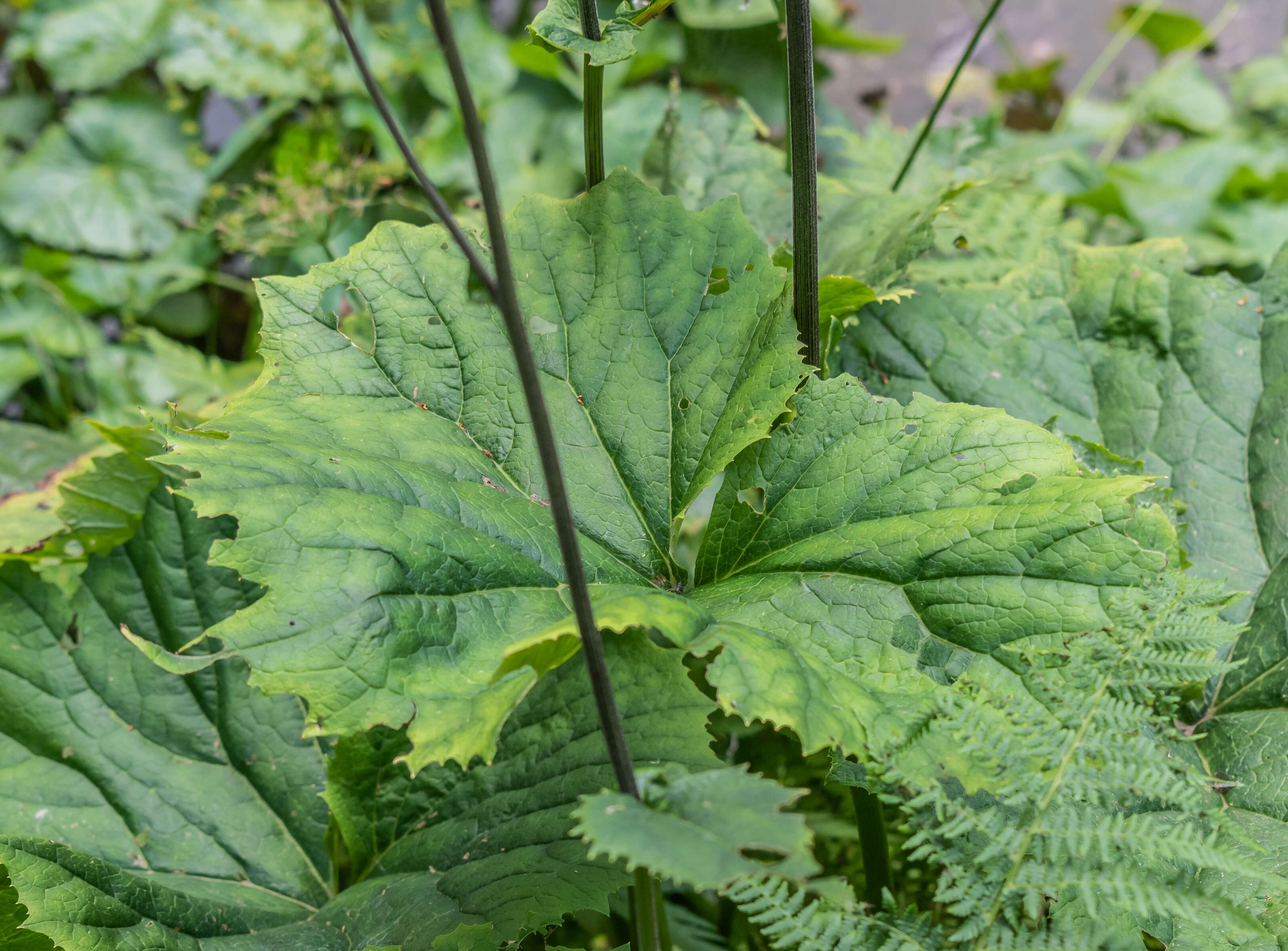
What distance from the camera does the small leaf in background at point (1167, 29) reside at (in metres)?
2.96

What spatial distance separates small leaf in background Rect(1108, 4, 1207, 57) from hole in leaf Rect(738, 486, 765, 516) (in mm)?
2536

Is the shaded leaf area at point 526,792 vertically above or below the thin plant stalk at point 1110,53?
below

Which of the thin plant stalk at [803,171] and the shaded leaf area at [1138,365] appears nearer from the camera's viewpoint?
the thin plant stalk at [803,171]

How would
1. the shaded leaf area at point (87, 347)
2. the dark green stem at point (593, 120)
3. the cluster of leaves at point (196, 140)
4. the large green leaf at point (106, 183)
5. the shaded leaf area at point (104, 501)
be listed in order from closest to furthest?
the dark green stem at point (593, 120)
the shaded leaf area at point (104, 501)
the shaded leaf area at point (87, 347)
the cluster of leaves at point (196, 140)
the large green leaf at point (106, 183)

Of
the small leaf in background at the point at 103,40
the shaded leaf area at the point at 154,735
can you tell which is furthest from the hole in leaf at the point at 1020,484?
the small leaf in background at the point at 103,40

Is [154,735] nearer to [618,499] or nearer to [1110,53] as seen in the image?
[618,499]

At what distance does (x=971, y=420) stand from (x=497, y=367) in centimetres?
57

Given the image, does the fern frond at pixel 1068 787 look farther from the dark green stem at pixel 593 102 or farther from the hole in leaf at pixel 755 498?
the dark green stem at pixel 593 102

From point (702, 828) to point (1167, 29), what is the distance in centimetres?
343

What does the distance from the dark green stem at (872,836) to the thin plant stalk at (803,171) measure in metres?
0.52

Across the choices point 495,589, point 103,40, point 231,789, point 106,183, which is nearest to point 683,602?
point 495,589

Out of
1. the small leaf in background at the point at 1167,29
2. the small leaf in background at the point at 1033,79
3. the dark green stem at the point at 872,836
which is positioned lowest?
the dark green stem at the point at 872,836

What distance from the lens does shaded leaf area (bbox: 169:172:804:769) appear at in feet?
2.84

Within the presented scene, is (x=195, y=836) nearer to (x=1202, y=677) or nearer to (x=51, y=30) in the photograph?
(x=1202, y=677)
